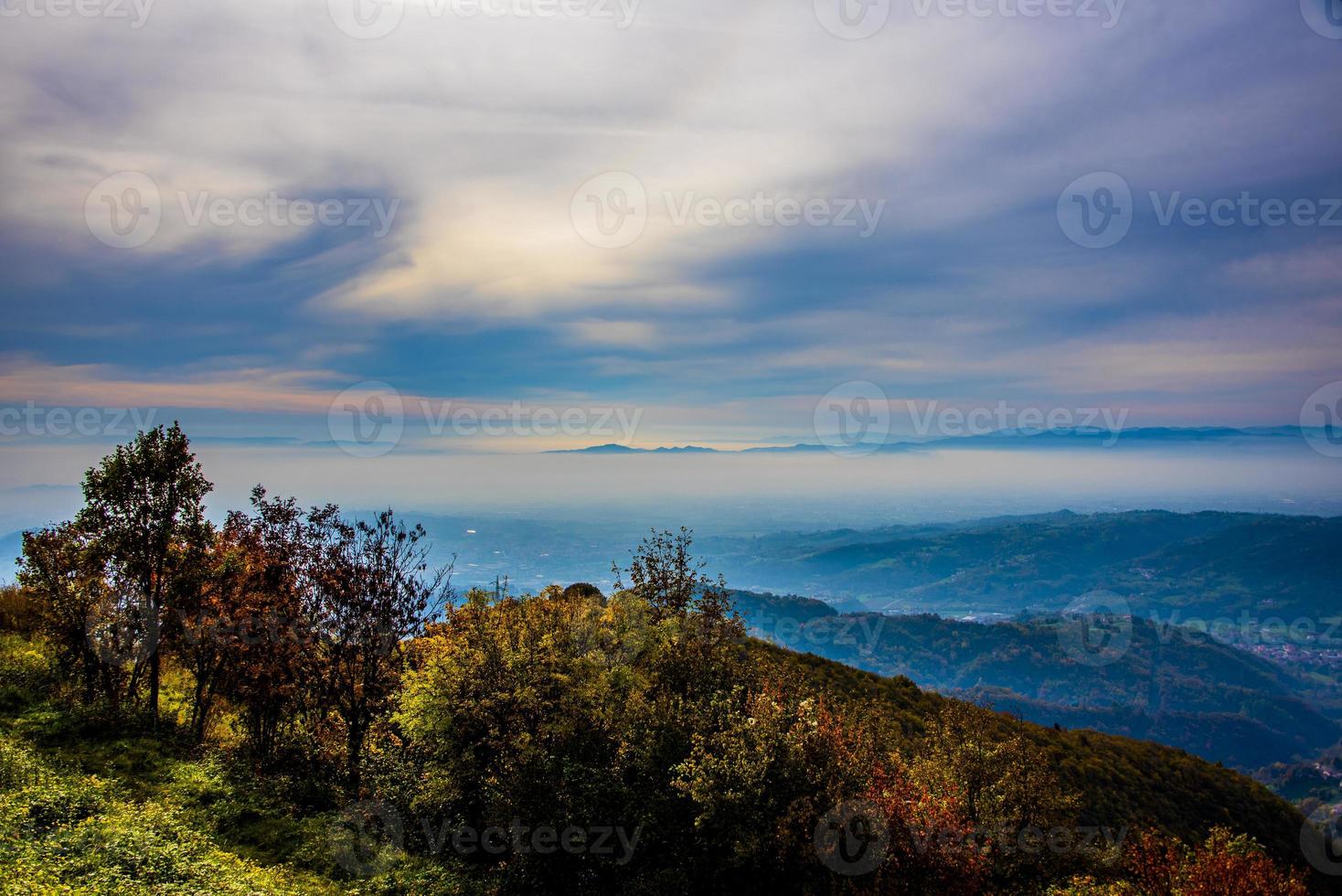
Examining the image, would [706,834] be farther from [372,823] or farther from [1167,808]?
[1167,808]

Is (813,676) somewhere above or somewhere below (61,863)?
below

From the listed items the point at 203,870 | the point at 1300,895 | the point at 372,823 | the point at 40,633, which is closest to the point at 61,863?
the point at 203,870

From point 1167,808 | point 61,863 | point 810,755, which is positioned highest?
point 61,863
